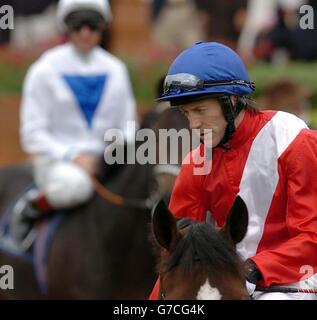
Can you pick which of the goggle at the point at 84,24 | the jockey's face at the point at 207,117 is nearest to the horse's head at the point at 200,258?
the jockey's face at the point at 207,117

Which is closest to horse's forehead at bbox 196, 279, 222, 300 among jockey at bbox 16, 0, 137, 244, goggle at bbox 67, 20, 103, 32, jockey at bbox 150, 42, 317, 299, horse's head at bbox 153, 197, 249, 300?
horse's head at bbox 153, 197, 249, 300

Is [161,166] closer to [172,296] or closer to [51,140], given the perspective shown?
[51,140]

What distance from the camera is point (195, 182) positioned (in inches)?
181

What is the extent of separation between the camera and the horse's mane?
→ 3846mm

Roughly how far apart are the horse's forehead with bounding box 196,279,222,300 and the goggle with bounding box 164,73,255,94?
90cm

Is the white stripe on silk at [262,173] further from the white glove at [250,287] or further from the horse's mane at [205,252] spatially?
the horse's mane at [205,252]

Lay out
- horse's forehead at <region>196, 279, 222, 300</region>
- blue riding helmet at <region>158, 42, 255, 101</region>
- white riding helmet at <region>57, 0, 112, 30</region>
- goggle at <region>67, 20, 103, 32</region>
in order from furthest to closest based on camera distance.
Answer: white riding helmet at <region>57, 0, 112, 30</region>, goggle at <region>67, 20, 103, 32</region>, blue riding helmet at <region>158, 42, 255, 101</region>, horse's forehead at <region>196, 279, 222, 300</region>

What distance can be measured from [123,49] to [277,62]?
8.21 feet

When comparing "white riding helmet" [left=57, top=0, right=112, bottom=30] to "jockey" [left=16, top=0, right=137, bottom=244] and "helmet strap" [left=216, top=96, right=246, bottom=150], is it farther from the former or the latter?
"helmet strap" [left=216, top=96, right=246, bottom=150]

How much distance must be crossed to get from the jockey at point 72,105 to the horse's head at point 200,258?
4671 millimetres

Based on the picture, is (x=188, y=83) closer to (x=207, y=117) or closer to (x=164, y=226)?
(x=207, y=117)

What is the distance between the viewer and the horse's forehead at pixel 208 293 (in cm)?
376

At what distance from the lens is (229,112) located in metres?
4.43

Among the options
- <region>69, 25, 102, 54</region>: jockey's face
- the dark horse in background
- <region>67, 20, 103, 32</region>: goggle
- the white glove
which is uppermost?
<region>67, 20, 103, 32</region>: goggle
